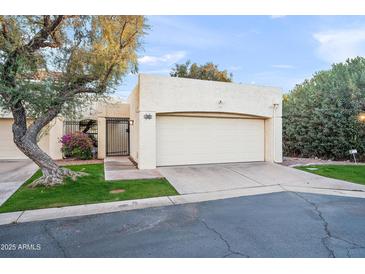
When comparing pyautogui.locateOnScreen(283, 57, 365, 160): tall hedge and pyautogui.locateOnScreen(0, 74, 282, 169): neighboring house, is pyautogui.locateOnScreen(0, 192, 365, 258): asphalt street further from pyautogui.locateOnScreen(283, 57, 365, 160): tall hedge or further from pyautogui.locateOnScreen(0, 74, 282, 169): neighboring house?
pyautogui.locateOnScreen(283, 57, 365, 160): tall hedge

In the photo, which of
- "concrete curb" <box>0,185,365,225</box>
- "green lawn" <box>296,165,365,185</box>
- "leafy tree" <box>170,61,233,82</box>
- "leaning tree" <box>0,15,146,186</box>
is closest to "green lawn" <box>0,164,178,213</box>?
"concrete curb" <box>0,185,365,225</box>

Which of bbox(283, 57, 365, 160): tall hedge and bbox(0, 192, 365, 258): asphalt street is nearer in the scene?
bbox(0, 192, 365, 258): asphalt street

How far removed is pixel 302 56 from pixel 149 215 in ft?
36.3

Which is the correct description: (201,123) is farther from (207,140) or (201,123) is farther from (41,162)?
(41,162)

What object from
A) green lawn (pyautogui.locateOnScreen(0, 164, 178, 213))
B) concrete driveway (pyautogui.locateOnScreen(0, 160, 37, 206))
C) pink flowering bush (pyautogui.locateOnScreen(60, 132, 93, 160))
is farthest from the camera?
pink flowering bush (pyautogui.locateOnScreen(60, 132, 93, 160))

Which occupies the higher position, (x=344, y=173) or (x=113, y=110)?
(x=113, y=110)

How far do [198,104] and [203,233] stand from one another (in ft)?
22.6

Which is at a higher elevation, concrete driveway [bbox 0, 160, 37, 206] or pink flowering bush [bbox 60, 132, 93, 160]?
pink flowering bush [bbox 60, 132, 93, 160]

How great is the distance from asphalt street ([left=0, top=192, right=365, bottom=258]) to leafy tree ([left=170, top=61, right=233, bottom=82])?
18.0 m

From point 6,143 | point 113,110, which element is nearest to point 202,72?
point 113,110

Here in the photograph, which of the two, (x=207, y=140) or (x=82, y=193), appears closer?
(x=82, y=193)

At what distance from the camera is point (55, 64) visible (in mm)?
7145

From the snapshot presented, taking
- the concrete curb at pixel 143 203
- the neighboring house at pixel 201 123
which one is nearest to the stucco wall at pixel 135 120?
the neighboring house at pixel 201 123

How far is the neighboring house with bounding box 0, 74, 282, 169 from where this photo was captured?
371 inches
